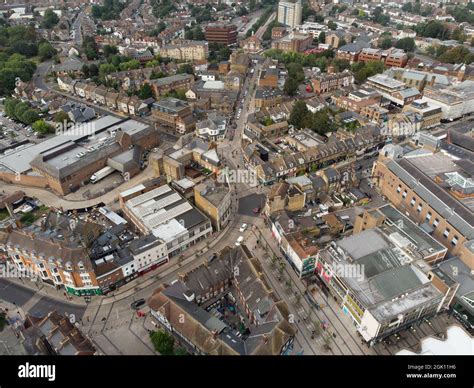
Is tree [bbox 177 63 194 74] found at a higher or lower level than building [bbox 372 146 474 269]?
higher

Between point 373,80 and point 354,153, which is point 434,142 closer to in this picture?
point 354,153

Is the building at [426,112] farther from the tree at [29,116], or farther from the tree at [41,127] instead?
the tree at [29,116]

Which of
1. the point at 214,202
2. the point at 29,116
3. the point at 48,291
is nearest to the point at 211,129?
the point at 214,202

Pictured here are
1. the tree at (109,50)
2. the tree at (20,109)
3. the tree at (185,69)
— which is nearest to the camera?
the tree at (20,109)

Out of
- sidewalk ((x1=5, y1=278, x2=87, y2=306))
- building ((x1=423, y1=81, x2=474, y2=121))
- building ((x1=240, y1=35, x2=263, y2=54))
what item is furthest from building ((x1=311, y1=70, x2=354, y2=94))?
sidewalk ((x1=5, y1=278, x2=87, y2=306))

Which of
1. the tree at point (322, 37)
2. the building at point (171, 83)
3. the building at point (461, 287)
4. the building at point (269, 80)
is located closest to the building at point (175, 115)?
the building at point (171, 83)

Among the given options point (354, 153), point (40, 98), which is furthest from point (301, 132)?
point (40, 98)

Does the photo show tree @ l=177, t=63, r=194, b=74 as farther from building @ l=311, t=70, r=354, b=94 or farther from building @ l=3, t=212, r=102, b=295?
building @ l=3, t=212, r=102, b=295
